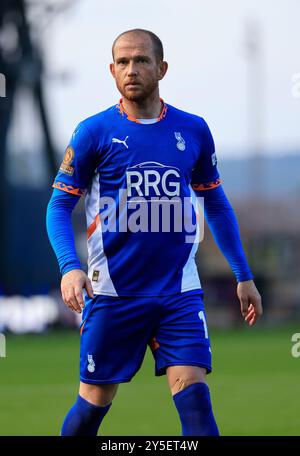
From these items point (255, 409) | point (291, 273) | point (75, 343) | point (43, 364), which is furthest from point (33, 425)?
point (291, 273)

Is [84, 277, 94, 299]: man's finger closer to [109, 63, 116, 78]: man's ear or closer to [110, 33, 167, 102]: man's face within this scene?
[110, 33, 167, 102]: man's face

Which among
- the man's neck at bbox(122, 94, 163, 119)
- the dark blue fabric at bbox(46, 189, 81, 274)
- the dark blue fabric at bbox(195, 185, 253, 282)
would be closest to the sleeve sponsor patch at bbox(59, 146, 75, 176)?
the dark blue fabric at bbox(46, 189, 81, 274)

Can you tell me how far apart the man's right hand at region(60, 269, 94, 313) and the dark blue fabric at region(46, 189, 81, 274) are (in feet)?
0.29

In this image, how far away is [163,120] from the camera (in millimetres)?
6172

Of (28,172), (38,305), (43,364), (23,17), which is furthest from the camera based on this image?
(28,172)

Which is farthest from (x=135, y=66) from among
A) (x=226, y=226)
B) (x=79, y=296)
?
(x=79, y=296)

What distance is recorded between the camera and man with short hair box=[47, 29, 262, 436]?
5.98 meters

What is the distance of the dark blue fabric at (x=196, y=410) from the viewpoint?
19.2 ft

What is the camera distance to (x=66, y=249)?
5.89m
